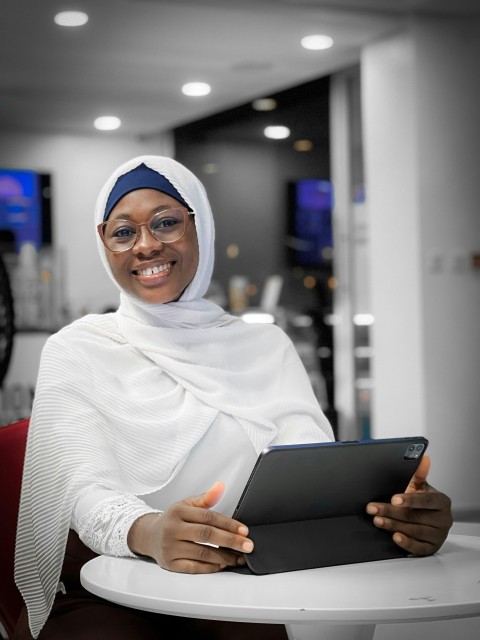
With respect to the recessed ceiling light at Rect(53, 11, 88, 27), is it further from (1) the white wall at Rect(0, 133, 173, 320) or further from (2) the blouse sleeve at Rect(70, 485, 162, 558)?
(2) the blouse sleeve at Rect(70, 485, 162, 558)

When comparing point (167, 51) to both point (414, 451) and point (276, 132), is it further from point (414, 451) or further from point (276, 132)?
point (414, 451)

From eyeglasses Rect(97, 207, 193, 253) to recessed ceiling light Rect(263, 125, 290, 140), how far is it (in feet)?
20.3

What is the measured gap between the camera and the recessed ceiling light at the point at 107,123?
326 inches

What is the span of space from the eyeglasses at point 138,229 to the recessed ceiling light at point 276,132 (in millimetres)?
6186

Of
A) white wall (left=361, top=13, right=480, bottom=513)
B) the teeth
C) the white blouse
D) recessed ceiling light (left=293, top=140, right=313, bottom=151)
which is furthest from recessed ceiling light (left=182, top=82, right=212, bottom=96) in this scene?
the white blouse

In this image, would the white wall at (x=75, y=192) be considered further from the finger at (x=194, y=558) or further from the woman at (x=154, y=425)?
the finger at (x=194, y=558)

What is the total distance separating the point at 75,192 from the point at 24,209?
1.67ft

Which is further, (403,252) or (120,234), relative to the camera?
(403,252)

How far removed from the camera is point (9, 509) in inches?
71.2

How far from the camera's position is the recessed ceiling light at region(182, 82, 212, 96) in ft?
23.7

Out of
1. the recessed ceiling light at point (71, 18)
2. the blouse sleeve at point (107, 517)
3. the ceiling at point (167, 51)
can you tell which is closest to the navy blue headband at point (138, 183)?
the blouse sleeve at point (107, 517)

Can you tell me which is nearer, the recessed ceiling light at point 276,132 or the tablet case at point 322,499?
the tablet case at point 322,499

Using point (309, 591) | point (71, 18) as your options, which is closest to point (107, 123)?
point (71, 18)

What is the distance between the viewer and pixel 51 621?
5.17ft
